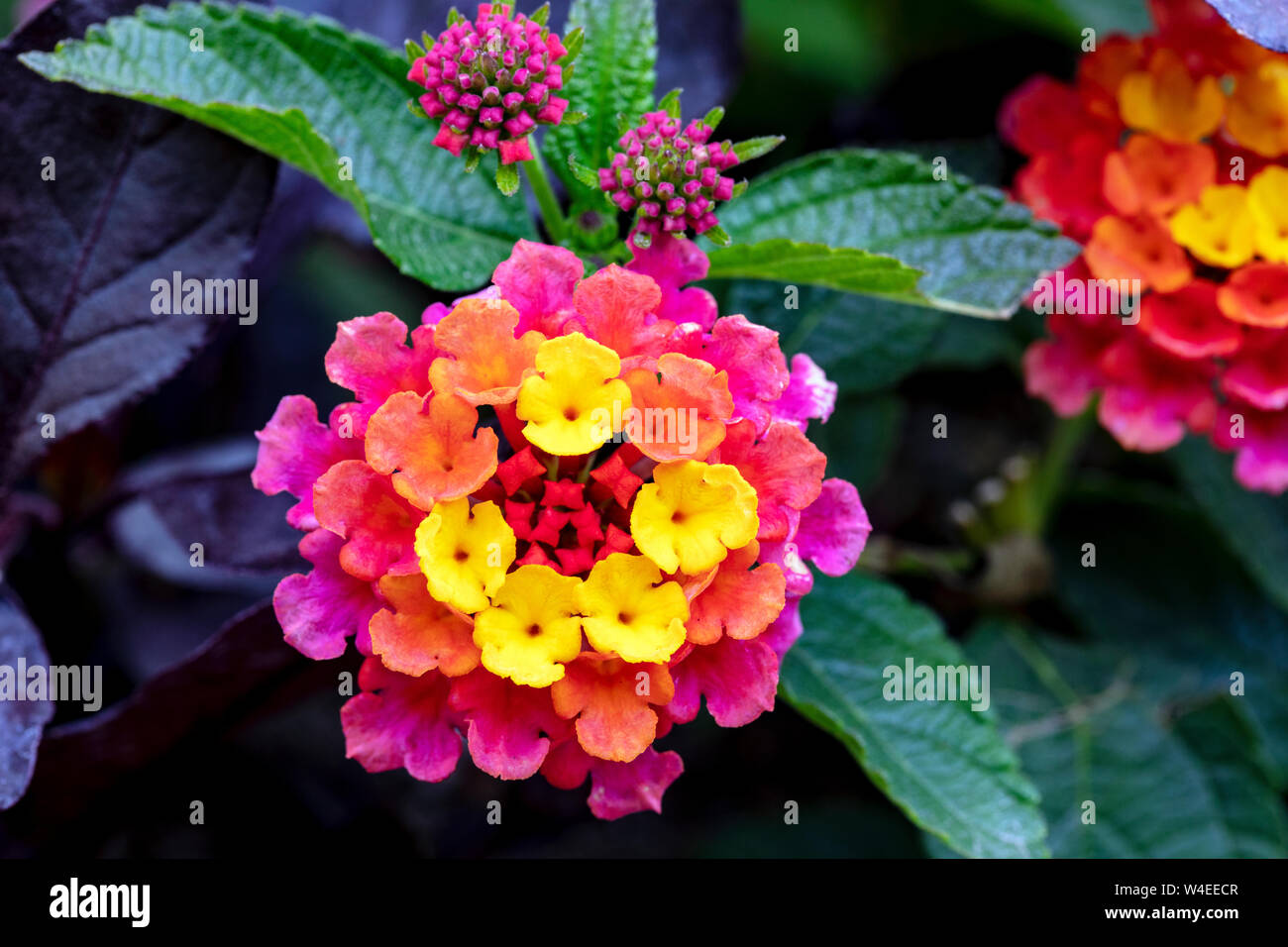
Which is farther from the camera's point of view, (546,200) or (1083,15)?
(1083,15)

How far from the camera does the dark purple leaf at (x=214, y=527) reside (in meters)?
1.05

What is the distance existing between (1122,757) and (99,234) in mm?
1138

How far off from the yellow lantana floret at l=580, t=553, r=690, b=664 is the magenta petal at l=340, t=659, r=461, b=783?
15 cm

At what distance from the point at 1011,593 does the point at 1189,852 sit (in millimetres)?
340

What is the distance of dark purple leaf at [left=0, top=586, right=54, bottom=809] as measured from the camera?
87 centimetres

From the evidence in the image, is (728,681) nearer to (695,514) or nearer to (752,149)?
(695,514)

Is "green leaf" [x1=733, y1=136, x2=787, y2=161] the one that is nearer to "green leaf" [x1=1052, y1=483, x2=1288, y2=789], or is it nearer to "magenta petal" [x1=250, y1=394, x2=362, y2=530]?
"magenta petal" [x1=250, y1=394, x2=362, y2=530]

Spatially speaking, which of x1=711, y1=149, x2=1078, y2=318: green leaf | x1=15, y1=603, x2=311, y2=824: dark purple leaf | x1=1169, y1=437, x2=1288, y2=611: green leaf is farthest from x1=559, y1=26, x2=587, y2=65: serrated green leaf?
x1=1169, y1=437, x2=1288, y2=611: green leaf

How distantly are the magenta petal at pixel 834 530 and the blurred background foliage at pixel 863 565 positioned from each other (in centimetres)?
30

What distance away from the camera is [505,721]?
756 mm

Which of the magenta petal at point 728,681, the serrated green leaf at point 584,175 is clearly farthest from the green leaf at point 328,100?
the magenta petal at point 728,681

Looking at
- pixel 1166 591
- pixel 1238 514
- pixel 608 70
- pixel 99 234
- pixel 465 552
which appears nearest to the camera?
pixel 465 552

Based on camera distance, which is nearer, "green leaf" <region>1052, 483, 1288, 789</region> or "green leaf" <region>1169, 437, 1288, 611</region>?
"green leaf" <region>1169, 437, 1288, 611</region>

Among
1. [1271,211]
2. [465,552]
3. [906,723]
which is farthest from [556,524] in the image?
[1271,211]
